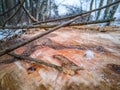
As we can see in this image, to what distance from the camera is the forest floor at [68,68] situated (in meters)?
1.21

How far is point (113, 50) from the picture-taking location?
1.76 m

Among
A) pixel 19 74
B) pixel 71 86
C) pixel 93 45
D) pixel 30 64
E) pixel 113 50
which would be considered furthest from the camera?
pixel 93 45

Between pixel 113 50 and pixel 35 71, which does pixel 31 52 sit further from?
pixel 113 50

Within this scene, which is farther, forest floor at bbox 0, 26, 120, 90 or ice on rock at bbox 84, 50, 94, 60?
ice on rock at bbox 84, 50, 94, 60

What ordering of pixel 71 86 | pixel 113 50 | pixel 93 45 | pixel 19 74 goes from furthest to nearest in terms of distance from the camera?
pixel 93 45 < pixel 113 50 < pixel 19 74 < pixel 71 86

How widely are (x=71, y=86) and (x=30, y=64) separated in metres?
0.49

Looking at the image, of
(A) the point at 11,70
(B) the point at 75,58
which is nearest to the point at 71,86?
(B) the point at 75,58

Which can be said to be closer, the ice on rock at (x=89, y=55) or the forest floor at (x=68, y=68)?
the forest floor at (x=68, y=68)

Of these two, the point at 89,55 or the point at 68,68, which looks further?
the point at 89,55

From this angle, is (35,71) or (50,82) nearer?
(50,82)

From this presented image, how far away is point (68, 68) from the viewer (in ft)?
4.54

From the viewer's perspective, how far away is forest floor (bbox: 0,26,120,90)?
1.21 meters

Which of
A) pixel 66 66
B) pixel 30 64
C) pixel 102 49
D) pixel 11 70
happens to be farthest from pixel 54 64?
pixel 102 49

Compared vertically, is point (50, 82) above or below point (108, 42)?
below
